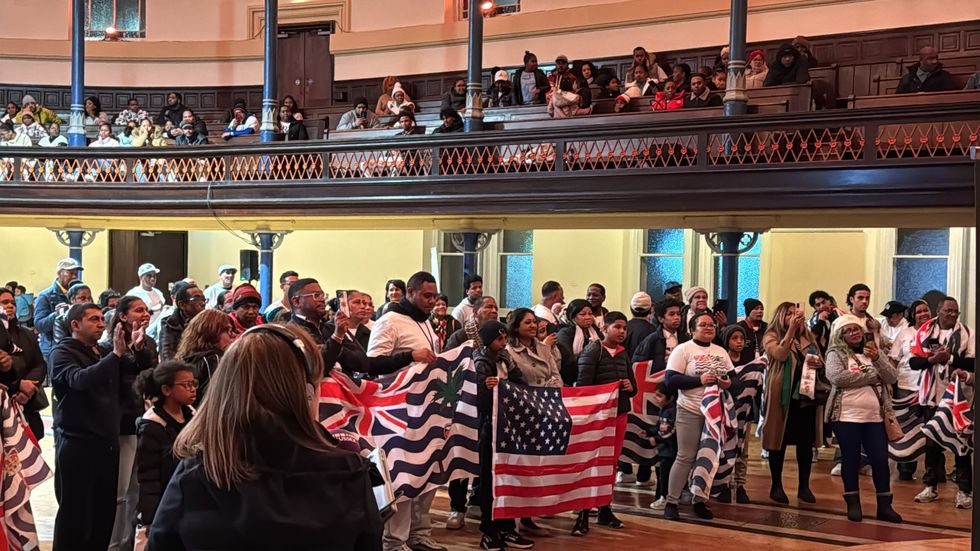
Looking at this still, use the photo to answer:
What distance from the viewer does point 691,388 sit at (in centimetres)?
717

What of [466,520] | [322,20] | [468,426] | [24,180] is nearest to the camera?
[468,426]

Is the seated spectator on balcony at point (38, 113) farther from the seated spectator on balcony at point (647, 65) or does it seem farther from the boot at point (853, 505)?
the boot at point (853, 505)

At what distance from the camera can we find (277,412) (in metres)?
2.18

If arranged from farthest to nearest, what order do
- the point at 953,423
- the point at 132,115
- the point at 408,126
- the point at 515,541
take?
the point at 132,115 < the point at 408,126 < the point at 953,423 < the point at 515,541

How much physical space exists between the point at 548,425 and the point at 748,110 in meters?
6.87

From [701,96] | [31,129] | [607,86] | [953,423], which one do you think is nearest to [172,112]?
[31,129]

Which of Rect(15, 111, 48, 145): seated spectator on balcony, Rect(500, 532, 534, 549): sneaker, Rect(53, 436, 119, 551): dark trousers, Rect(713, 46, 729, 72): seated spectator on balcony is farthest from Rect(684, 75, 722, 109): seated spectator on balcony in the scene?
Rect(15, 111, 48, 145): seated spectator on balcony

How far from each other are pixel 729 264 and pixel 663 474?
4.99 meters

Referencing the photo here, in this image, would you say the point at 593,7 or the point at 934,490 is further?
the point at 593,7

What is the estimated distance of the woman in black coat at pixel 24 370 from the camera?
534 centimetres

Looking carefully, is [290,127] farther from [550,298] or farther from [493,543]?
[493,543]

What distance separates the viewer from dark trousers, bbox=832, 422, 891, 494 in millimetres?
7129

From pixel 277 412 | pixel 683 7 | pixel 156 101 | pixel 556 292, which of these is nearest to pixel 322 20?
pixel 156 101

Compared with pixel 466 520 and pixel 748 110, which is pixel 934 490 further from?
pixel 748 110
